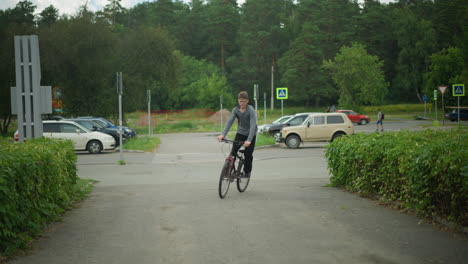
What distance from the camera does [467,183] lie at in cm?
518

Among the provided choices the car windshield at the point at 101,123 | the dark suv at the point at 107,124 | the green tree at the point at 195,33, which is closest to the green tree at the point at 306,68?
the green tree at the point at 195,33

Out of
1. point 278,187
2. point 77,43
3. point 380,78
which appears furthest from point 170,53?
point 278,187

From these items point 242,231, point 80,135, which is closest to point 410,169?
point 242,231

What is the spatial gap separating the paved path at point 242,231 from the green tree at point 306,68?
73389 millimetres

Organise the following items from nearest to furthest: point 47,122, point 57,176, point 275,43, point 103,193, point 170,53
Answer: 1. point 57,176
2. point 103,193
3. point 47,122
4. point 170,53
5. point 275,43

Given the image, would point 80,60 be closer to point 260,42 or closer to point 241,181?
point 241,181

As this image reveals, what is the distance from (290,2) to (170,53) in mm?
59527

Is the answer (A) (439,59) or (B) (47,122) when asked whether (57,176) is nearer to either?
(B) (47,122)

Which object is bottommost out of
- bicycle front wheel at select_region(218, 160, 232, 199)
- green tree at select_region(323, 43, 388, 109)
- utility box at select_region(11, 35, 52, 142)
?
bicycle front wheel at select_region(218, 160, 232, 199)

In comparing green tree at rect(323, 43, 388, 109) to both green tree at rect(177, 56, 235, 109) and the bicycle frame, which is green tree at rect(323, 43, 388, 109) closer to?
green tree at rect(177, 56, 235, 109)

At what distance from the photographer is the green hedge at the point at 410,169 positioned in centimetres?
570

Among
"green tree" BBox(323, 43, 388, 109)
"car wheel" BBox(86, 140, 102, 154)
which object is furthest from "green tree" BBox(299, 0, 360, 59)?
"car wheel" BBox(86, 140, 102, 154)

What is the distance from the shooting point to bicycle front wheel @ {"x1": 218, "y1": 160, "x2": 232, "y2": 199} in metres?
8.87

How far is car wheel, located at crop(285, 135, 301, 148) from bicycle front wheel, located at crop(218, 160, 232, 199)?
16.3 m
